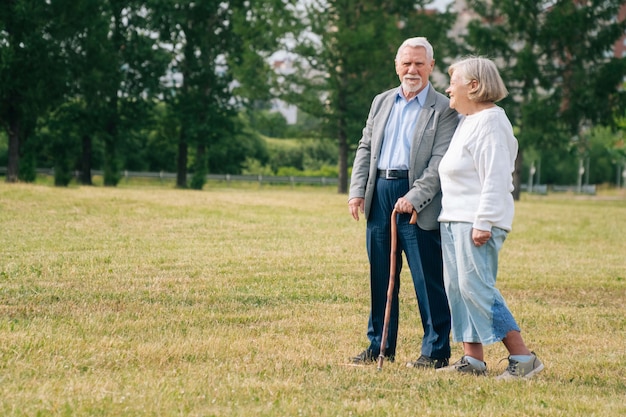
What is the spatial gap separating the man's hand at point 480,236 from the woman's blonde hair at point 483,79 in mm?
832

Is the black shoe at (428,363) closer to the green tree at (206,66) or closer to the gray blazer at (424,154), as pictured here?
the gray blazer at (424,154)

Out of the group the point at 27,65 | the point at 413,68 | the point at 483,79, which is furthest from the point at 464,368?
the point at 27,65

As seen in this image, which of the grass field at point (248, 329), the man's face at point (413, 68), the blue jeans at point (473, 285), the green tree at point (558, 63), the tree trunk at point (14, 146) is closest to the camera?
the grass field at point (248, 329)

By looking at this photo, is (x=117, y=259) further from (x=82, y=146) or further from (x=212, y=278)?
(x=82, y=146)

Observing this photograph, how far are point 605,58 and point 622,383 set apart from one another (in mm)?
37474

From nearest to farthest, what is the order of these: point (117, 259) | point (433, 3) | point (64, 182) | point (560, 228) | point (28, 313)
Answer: point (28, 313) < point (117, 259) < point (560, 228) < point (64, 182) < point (433, 3)

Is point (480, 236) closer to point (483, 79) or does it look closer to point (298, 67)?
point (483, 79)

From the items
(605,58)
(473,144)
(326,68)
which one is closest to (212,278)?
(473,144)

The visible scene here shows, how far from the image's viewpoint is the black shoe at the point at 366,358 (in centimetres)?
618

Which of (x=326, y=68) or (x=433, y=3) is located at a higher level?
(x=433, y=3)

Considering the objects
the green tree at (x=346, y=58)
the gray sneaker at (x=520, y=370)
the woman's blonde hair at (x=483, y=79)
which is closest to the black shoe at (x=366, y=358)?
the gray sneaker at (x=520, y=370)

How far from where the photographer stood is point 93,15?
35094 millimetres

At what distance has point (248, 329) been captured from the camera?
7.27 meters

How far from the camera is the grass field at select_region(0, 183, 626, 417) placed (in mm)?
4906
